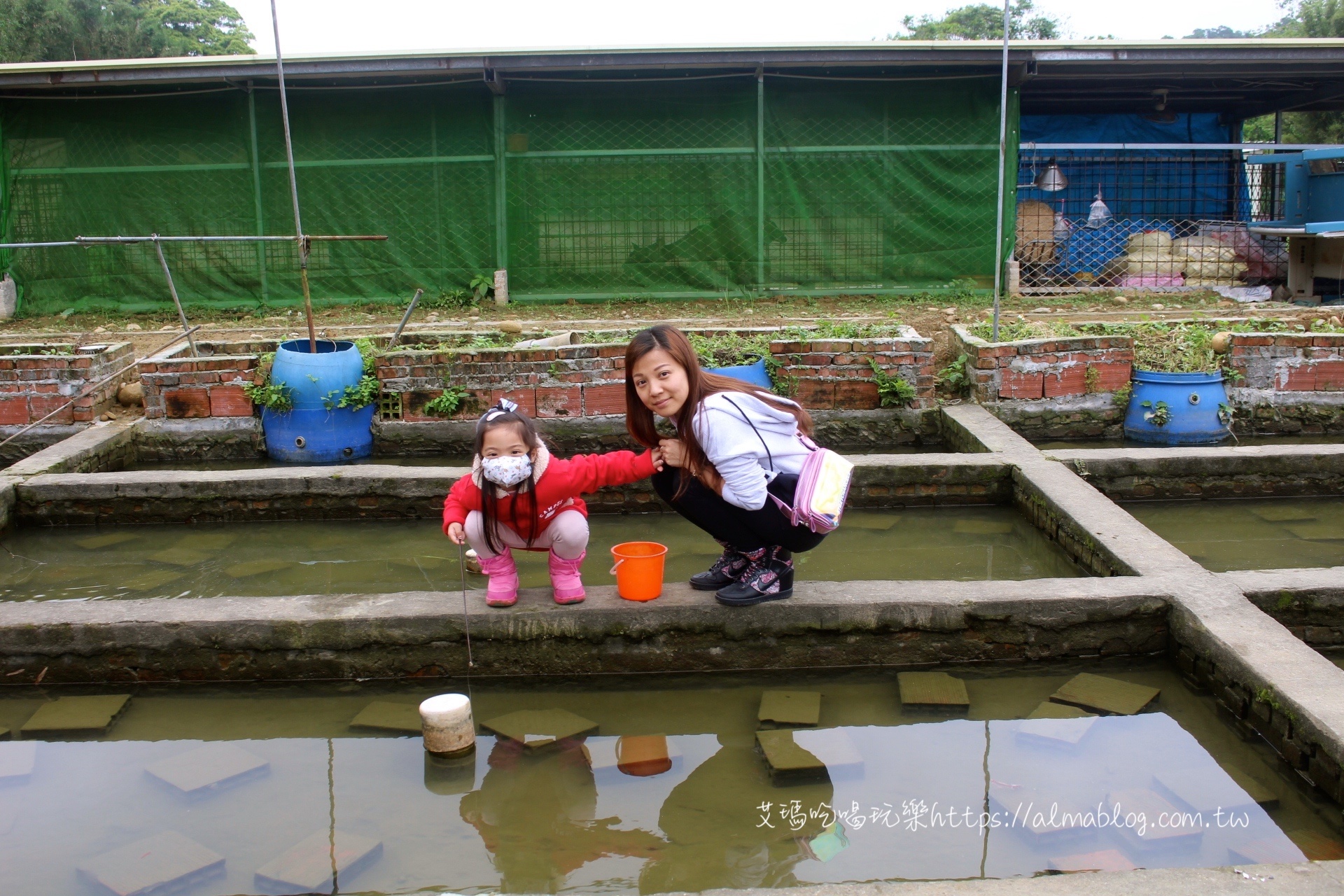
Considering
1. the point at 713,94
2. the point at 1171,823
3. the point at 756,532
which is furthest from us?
the point at 713,94

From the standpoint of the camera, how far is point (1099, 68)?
1086 centimetres

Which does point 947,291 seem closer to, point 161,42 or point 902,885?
point 902,885

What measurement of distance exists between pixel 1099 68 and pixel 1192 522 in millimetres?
7382

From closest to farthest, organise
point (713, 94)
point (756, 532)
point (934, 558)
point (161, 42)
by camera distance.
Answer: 1. point (756, 532)
2. point (934, 558)
3. point (713, 94)
4. point (161, 42)

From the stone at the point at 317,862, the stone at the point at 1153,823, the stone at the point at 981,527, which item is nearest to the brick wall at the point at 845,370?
the stone at the point at 981,527

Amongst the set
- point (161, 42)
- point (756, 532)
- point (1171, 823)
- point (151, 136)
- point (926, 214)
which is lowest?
point (1171, 823)

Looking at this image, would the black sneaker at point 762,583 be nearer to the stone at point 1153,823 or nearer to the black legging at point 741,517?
the black legging at point 741,517

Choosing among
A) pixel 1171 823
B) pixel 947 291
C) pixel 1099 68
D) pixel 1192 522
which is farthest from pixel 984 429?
pixel 1099 68

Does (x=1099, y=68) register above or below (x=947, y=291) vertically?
above

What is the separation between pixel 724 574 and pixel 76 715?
6.65 feet

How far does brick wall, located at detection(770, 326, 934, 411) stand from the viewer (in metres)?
6.49

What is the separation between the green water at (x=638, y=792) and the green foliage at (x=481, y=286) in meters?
7.57

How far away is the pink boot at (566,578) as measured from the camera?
3447 mm

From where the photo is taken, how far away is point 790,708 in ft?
10.5
